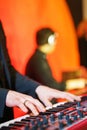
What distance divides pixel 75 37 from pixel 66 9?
21.6 inches

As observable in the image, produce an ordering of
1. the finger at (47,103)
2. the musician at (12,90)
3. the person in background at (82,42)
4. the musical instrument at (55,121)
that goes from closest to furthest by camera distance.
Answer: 1. the musical instrument at (55,121)
2. the musician at (12,90)
3. the finger at (47,103)
4. the person in background at (82,42)

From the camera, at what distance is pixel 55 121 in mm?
1306

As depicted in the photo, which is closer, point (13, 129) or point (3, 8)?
Answer: point (13, 129)

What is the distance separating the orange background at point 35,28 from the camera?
15.0ft

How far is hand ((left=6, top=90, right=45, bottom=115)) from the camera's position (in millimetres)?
1382

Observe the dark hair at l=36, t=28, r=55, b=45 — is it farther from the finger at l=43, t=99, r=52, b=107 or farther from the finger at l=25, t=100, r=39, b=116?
the finger at l=25, t=100, r=39, b=116

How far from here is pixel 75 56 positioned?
6.08 m

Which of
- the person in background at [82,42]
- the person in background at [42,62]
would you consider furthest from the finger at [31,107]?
the person in background at [82,42]

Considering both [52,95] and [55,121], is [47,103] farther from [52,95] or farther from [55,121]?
[55,121]

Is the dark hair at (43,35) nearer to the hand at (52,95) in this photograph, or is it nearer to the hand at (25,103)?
the hand at (52,95)

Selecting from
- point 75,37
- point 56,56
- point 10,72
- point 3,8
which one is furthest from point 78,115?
point 75,37

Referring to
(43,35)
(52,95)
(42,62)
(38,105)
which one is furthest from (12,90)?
(43,35)

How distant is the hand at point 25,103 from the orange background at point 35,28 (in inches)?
108

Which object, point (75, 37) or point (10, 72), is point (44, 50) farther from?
point (10, 72)
